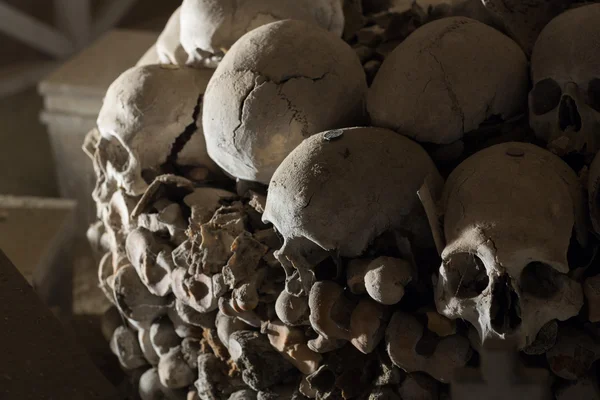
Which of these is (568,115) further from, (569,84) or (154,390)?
(154,390)

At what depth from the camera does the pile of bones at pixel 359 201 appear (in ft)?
2.82

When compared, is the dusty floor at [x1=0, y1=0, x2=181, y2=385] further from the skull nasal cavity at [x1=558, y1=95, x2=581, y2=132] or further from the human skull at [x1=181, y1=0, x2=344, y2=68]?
the skull nasal cavity at [x1=558, y1=95, x2=581, y2=132]

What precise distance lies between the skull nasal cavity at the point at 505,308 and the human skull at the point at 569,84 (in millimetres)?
212

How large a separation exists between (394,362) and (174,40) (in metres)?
0.71

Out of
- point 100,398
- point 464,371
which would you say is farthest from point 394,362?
point 100,398

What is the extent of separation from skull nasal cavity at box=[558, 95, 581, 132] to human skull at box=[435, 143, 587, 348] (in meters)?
0.09

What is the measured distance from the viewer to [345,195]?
2.96 feet

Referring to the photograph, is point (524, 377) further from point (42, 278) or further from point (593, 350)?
point (42, 278)

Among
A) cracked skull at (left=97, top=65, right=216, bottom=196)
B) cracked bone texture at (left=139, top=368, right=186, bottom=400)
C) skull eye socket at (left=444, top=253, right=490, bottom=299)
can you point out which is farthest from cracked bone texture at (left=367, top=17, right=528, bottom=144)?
cracked bone texture at (left=139, top=368, right=186, bottom=400)

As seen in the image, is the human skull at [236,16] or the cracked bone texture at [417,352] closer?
the cracked bone texture at [417,352]

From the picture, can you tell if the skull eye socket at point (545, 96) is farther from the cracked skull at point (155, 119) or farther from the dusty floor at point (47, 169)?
the dusty floor at point (47, 169)

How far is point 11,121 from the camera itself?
3.10 metres

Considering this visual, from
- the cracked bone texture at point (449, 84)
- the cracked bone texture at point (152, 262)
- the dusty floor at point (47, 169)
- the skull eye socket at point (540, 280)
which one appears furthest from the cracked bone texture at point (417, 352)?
the dusty floor at point (47, 169)

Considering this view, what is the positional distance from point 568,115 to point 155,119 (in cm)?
59
